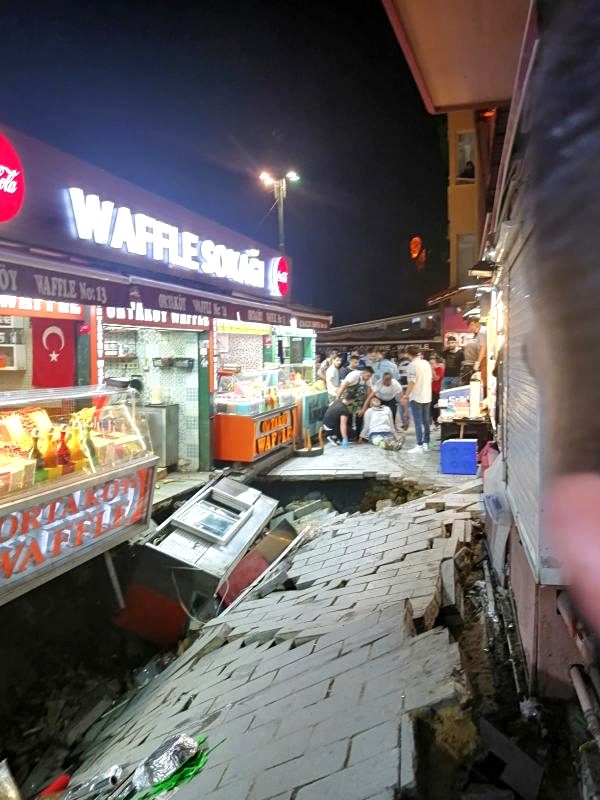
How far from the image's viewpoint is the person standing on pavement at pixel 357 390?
1306 cm

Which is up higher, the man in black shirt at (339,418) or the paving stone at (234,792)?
the man in black shirt at (339,418)

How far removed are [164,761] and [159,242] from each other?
6720 mm

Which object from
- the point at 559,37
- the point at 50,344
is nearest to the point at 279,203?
the point at 50,344

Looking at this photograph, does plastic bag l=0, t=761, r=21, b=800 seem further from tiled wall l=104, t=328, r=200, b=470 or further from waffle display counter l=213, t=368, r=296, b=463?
waffle display counter l=213, t=368, r=296, b=463

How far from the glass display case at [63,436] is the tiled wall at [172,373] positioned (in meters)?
3.51

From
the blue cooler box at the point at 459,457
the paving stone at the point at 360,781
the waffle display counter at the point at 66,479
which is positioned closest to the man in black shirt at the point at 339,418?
the blue cooler box at the point at 459,457

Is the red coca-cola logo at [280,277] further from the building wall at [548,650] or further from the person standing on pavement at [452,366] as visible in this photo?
the building wall at [548,650]

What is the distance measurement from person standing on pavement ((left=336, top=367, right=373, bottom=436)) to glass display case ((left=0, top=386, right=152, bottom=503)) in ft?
22.8

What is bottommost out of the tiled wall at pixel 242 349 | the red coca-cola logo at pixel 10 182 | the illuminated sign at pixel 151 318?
the tiled wall at pixel 242 349

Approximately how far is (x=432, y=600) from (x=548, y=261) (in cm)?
348

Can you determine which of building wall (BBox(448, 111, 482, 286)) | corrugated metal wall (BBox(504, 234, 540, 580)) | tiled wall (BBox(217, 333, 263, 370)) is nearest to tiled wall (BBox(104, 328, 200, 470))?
tiled wall (BBox(217, 333, 263, 370))

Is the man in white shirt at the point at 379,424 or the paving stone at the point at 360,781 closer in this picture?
the paving stone at the point at 360,781

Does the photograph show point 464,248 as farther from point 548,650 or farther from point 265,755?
point 265,755

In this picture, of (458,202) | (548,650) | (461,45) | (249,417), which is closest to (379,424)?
(249,417)
